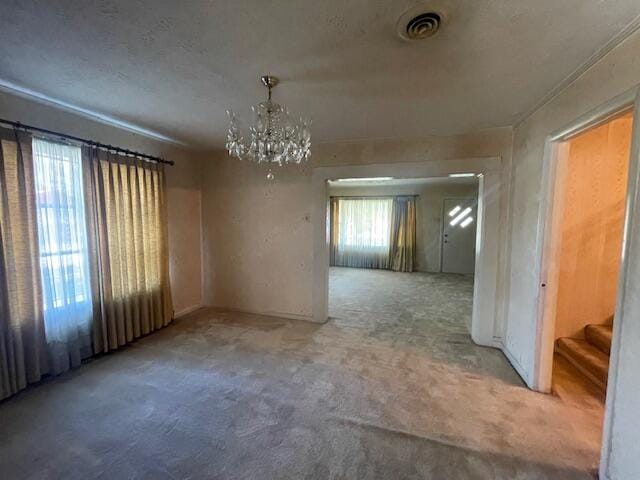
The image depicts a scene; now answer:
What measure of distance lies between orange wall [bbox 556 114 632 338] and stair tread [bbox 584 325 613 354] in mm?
64

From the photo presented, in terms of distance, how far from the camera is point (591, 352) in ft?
8.39

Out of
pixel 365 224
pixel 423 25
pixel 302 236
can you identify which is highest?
pixel 423 25

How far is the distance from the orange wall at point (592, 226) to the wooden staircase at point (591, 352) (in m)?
0.10

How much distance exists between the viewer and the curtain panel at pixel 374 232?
7102mm

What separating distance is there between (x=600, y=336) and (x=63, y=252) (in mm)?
4903

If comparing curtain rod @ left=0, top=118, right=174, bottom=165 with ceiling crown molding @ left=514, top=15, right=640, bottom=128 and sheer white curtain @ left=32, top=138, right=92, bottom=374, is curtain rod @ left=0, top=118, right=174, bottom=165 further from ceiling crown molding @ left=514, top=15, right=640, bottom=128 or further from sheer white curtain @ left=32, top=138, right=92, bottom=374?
ceiling crown molding @ left=514, top=15, right=640, bottom=128

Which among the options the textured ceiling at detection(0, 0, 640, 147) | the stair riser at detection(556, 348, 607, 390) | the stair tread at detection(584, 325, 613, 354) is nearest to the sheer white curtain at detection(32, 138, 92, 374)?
the textured ceiling at detection(0, 0, 640, 147)

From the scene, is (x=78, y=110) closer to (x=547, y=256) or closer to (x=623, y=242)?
(x=623, y=242)

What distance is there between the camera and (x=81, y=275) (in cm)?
256

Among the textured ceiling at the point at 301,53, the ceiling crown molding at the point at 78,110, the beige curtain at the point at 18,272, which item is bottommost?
the beige curtain at the point at 18,272

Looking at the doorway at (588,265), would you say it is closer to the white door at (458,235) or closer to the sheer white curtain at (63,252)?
the sheer white curtain at (63,252)

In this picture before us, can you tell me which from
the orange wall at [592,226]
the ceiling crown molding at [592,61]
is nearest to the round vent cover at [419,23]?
the ceiling crown molding at [592,61]

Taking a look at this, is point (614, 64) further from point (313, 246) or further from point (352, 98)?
point (313, 246)

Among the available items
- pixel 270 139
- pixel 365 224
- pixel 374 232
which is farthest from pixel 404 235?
pixel 270 139
